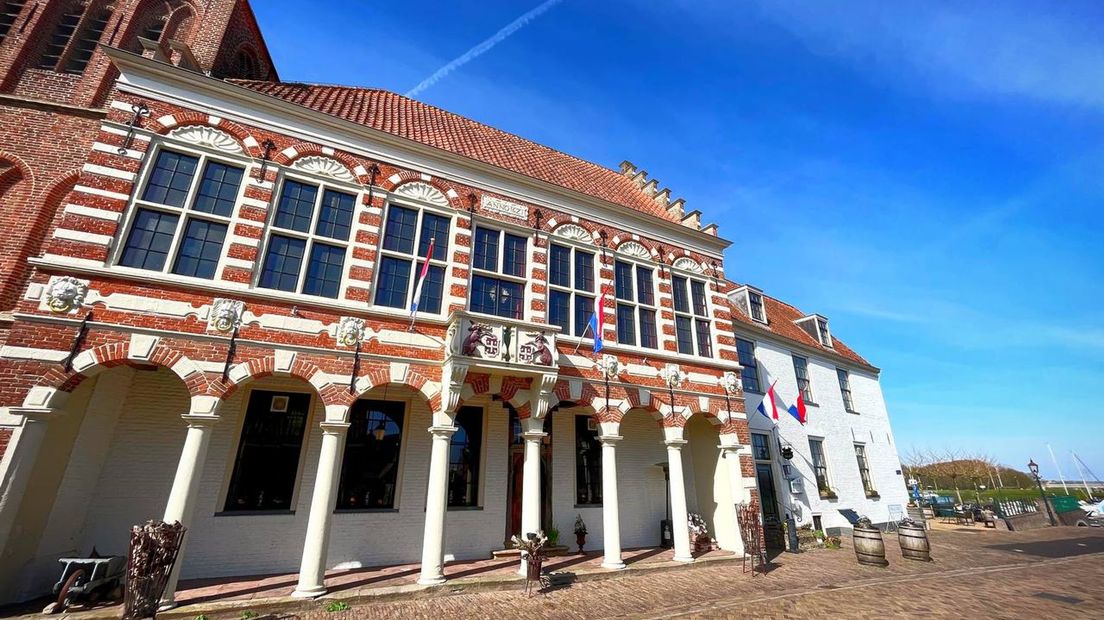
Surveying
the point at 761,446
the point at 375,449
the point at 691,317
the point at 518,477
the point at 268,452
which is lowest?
the point at 518,477

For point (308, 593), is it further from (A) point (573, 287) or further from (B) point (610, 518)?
(A) point (573, 287)

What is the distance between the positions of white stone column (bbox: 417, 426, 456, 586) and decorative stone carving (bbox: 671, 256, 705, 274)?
30.3 feet

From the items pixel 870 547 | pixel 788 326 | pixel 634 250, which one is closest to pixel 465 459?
pixel 634 250

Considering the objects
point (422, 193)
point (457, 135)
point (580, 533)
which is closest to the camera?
point (422, 193)

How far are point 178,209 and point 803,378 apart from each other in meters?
21.9

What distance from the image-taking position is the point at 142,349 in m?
7.58

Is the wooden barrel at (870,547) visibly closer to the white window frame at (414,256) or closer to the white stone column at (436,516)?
the white stone column at (436,516)

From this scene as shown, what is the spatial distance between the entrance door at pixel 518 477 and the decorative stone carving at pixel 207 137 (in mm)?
9227

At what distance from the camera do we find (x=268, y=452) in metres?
9.52

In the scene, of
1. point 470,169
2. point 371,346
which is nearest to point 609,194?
point 470,169

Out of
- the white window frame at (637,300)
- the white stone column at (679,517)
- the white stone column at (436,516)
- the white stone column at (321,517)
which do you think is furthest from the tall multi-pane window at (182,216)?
the white stone column at (679,517)

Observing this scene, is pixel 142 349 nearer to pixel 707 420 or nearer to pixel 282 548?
pixel 282 548

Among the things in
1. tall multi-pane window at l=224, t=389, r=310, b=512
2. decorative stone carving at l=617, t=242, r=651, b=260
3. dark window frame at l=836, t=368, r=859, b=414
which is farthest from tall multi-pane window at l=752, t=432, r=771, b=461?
tall multi-pane window at l=224, t=389, r=310, b=512

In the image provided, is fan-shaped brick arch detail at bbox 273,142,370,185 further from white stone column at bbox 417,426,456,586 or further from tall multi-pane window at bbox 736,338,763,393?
tall multi-pane window at bbox 736,338,763,393
